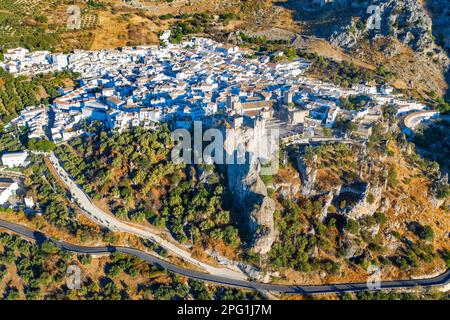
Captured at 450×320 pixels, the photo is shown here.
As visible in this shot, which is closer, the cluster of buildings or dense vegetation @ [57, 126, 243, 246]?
dense vegetation @ [57, 126, 243, 246]

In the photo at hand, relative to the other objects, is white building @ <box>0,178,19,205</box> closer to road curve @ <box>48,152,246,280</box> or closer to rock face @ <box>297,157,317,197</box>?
road curve @ <box>48,152,246,280</box>

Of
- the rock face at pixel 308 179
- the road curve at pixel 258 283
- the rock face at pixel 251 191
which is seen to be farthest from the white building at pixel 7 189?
the rock face at pixel 308 179

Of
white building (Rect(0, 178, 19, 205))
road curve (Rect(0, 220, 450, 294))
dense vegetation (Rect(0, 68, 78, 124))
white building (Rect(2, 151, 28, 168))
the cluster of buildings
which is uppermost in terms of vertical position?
the cluster of buildings

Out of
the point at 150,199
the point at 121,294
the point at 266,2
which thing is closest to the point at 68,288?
the point at 121,294

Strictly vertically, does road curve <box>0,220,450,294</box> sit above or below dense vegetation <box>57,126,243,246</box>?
below

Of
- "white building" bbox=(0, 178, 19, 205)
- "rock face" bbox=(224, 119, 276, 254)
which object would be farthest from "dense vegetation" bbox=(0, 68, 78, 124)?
"rock face" bbox=(224, 119, 276, 254)

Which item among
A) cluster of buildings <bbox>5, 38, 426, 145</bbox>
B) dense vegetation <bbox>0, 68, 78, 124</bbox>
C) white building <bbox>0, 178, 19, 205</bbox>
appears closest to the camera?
white building <bbox>0, 178, 19, 205</bbox>

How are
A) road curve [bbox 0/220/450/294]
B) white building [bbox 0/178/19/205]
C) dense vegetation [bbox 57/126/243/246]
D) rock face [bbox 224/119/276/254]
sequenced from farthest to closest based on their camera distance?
1. white building [bbox 0/178/19/205]
2. dense vegetation [bbox 57/126/243/246]
3. rock face [bbox 224/119/276/254]
4. road curve [bbox 0/220/450/294]

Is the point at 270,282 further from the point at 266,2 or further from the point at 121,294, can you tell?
the point at 266,2
